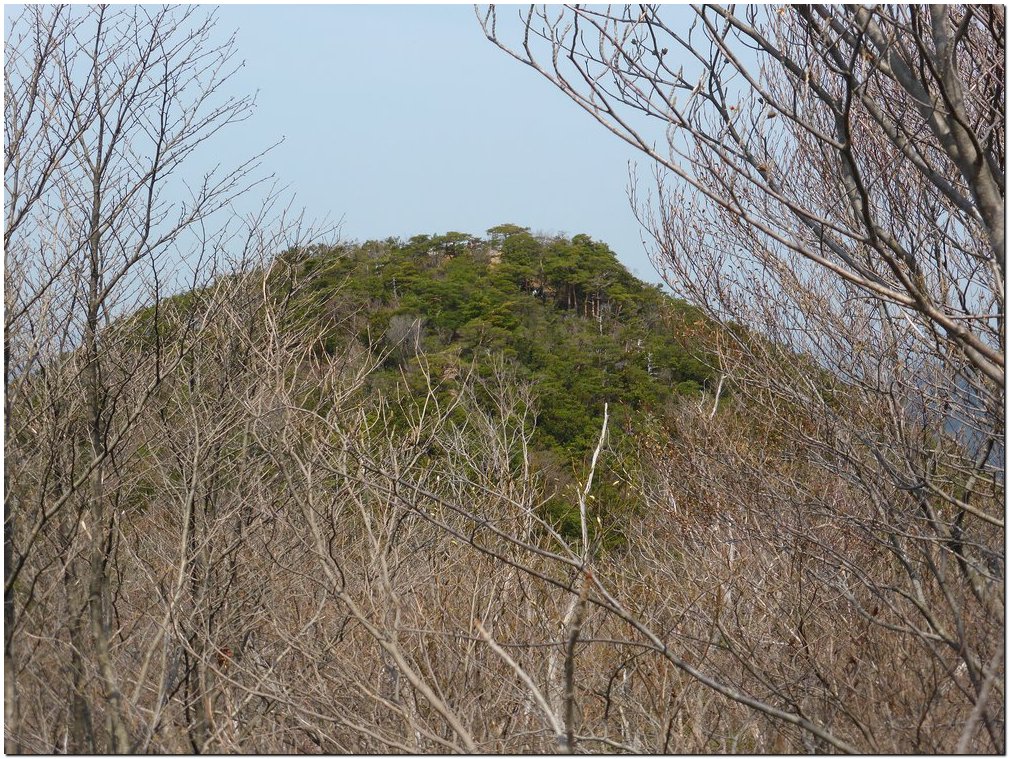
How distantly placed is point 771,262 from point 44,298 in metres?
4.27

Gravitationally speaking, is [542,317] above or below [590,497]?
above

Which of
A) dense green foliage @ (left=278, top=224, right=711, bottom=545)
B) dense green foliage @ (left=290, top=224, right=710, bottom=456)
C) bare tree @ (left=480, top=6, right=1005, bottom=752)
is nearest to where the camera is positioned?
bare tree @ (left=480, top=6, right=1005, bottom=752)

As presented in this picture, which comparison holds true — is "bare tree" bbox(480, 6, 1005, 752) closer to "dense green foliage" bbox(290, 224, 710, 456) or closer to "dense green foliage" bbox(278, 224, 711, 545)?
"dense green foliage" bbox(278, 224, 711, 545)

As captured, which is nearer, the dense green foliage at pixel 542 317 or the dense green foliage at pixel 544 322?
the dense green foliage at pixel 544 322

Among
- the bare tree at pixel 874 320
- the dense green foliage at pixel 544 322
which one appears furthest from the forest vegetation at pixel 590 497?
the dense green foliage at pixel 544 322

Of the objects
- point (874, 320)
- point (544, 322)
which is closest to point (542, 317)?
point (544, 322)

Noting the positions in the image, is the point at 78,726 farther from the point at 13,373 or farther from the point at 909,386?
the point at 909,386

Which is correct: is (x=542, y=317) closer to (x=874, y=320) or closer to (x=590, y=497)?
(x=874, y=320)

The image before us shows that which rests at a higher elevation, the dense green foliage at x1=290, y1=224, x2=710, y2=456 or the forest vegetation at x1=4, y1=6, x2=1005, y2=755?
the dense green foliage at x1=290, y1=224, x2=710, y2=456

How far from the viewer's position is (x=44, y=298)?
481cm

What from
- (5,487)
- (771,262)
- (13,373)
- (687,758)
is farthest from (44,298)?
(771,262)

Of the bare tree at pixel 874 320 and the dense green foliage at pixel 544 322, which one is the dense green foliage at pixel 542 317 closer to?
the dense green foliage at pixel 544 322

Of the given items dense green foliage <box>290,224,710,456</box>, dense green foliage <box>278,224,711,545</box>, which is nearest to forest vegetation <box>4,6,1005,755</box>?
dense green foliage <box>278,224,711,545</box>

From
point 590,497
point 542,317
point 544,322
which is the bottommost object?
point 590,497
